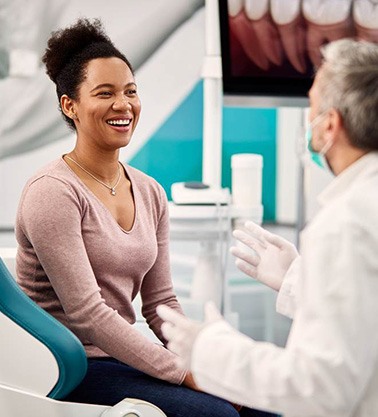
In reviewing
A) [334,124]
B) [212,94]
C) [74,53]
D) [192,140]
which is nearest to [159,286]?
[74,53]

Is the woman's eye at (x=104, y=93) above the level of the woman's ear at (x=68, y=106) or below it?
above

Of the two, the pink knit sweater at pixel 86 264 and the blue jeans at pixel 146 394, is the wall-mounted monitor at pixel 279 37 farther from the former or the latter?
the blue jeans at pixel 146 394

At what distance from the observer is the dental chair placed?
167 cm

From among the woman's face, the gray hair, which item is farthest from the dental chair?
the gray hair

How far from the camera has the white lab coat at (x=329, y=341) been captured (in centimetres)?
118

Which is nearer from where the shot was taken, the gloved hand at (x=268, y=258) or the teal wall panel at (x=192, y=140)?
the gloved hand at (x=268, y=258)

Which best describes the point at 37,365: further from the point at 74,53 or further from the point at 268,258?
the point at 74,53

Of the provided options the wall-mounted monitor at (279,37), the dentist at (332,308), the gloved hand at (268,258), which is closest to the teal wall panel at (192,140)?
the wall-mounted monitor at (279,37)

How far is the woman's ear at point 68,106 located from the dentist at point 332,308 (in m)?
0.78

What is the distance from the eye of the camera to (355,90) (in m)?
1.28

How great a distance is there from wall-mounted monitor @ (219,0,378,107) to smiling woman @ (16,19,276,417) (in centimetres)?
126

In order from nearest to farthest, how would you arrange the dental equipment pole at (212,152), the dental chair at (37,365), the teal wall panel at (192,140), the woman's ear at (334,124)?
the woman's ear at (334,124)
the dental chair at (37,365)
the dental equipment pole at (212,152)
the teal wall panel at (192,140)

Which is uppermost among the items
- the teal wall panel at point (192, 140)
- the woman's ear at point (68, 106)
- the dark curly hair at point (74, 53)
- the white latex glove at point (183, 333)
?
the dark curly hair at point (74, 53)

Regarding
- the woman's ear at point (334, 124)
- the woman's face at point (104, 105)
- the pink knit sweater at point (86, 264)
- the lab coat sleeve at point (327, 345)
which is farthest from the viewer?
the woman's face at point (104, 105)
